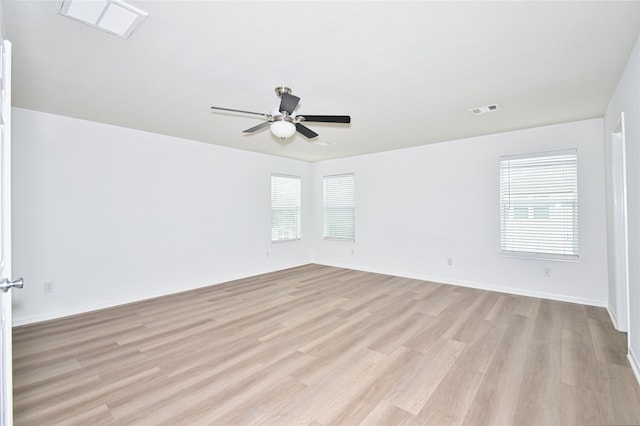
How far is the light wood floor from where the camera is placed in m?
1.99

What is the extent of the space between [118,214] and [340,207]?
4.38 meters

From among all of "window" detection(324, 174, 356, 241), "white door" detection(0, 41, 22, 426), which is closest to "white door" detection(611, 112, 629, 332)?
"window" detection(324, 174, 356, 241)

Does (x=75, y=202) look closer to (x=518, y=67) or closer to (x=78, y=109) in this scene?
(x=78, y=109)

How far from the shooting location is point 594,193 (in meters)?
4.06

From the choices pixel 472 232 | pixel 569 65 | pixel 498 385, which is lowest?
pixel 498 385

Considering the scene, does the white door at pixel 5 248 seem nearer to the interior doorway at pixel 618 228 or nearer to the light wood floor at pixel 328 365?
the light wood floor at pixel 328 365

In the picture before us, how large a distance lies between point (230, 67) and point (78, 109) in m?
2.37

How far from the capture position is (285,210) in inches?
271

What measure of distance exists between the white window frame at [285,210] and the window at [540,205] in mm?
4224

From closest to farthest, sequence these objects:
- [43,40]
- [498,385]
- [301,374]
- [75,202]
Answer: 1. [43,40]
2. [498,385]
3. [301,374]
4. [75,202]

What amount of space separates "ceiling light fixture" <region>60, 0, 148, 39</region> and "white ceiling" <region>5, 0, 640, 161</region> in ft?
0.23

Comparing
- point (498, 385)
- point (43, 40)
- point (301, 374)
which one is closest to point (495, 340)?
point (498, 385)

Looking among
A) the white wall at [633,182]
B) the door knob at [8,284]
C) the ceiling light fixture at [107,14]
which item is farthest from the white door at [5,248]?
the white wall at [633,182]

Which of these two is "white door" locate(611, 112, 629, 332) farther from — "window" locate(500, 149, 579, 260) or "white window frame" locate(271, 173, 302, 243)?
"white window frame" locate(271, 173, 302, 243)
